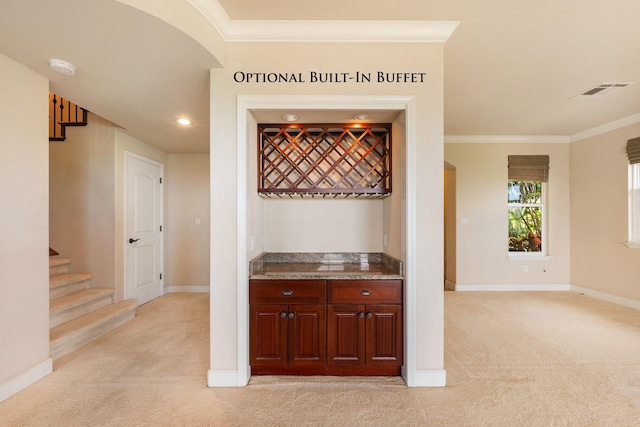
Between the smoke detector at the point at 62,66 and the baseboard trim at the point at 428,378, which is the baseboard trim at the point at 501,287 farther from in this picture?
the smoke detector at the point at 62,66

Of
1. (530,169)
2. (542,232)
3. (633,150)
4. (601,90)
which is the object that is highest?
(601,90)

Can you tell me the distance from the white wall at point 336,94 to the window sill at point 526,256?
3.85m

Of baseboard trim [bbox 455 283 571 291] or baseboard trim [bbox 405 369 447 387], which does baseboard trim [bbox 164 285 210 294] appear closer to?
baseboard trim [bbox 405 369 447 387]

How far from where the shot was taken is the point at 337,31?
225cm

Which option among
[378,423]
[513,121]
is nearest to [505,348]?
[378,423]

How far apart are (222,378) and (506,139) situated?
554 centimetres

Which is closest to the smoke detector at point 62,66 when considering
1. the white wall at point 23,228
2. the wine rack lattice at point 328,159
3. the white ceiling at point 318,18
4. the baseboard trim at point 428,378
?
the white ceiling at point 318,18

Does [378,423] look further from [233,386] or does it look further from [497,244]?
[497,244]

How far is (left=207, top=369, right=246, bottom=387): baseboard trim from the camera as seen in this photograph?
7.43 feet

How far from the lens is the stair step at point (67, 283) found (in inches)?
132

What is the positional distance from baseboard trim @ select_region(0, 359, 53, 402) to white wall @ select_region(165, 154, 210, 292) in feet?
8.73

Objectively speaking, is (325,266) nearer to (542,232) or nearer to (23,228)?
(23,228)

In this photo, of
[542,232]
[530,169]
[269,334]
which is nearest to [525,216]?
[542,232]

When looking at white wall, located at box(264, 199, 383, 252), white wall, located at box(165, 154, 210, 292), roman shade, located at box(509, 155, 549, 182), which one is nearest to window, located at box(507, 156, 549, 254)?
roman shade, located at box(509, 155, 549, 182)
